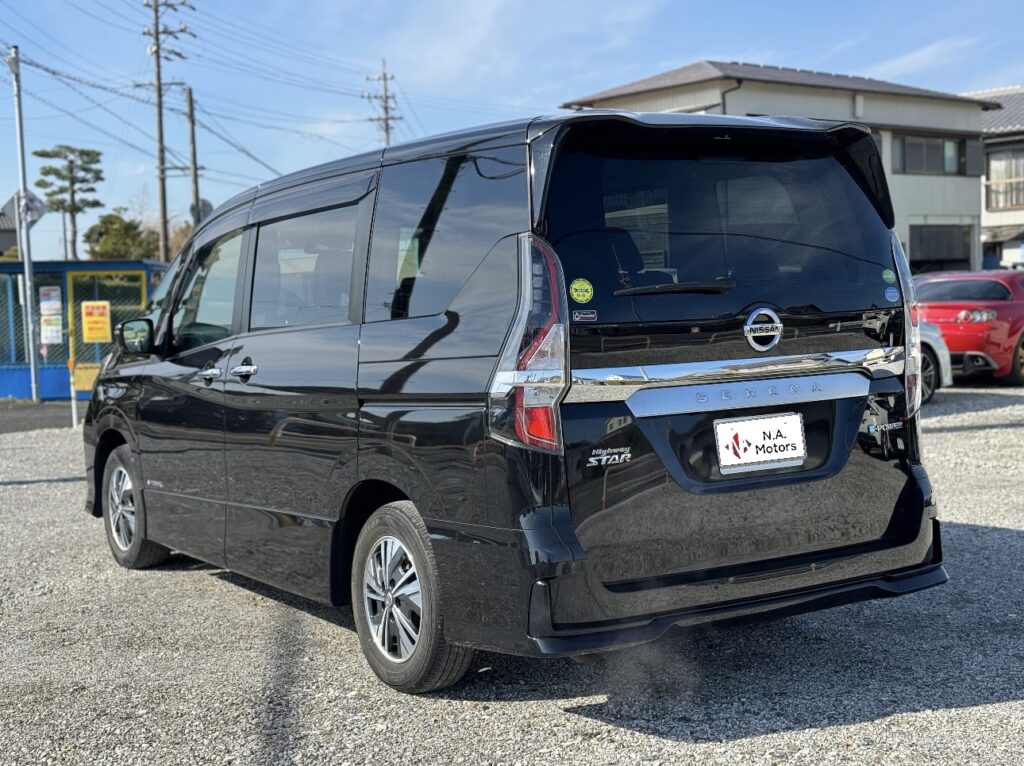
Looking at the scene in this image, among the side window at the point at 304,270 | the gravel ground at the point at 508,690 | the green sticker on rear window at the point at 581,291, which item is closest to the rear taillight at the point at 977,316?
the gravel ground at the point at 508,690

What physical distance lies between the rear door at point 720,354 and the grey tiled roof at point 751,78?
3036cm

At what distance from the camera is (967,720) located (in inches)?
153

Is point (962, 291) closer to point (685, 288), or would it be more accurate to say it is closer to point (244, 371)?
point (244, 371)

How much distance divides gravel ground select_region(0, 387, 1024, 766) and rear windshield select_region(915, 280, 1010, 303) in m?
10.6

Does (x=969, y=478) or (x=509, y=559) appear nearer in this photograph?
(x=509, y=559)

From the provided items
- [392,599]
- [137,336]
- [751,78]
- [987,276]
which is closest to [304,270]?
[392,599]

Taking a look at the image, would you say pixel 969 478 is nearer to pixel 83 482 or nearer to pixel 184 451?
pixel 184 451

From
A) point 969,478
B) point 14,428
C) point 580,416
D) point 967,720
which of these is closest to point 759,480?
point 580,416

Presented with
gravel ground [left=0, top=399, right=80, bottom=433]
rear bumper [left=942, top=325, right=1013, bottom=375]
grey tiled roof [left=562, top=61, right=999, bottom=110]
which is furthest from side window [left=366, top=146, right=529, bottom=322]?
grey tiled roof [left=562, top=61, right=999, bottom=110]

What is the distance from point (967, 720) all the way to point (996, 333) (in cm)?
1345

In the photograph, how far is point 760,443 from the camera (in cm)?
393

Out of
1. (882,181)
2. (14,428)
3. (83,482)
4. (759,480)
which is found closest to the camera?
(759,480)

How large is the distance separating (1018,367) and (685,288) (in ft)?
46.8

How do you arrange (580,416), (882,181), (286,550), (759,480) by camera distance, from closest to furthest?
(580,416) → (759,480) → (882,181) → (286,550)
